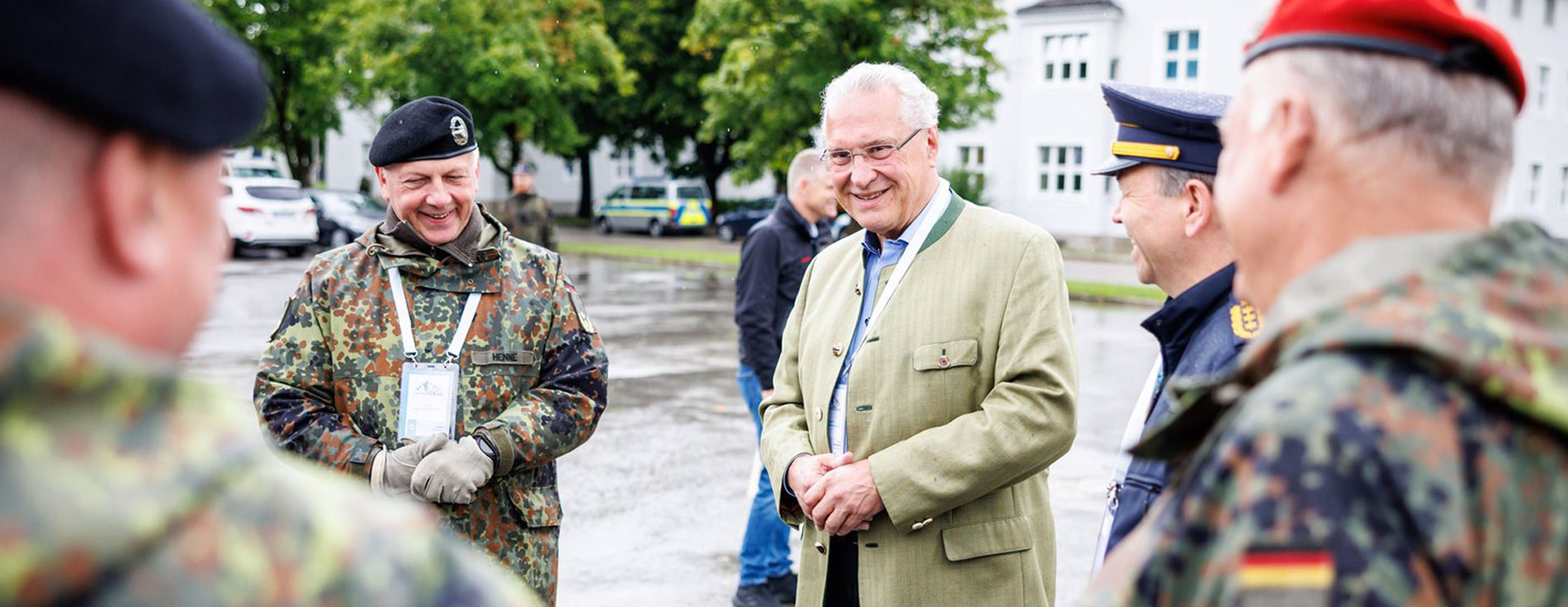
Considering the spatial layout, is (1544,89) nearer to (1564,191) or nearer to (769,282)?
(1564,191)

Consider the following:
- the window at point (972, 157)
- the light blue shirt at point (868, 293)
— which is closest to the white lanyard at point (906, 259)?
the light blue shirt at point (868, 293)

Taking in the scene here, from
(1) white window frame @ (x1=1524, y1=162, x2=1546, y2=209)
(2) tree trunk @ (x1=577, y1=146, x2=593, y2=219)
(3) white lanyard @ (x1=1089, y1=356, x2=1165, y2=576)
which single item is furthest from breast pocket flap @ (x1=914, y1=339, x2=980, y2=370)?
(1) white window frame @ (x1=1524, y1=162, x2=1546, y2=209)

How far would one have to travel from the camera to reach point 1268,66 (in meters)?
1.47

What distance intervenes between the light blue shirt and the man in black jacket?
8.68 ft

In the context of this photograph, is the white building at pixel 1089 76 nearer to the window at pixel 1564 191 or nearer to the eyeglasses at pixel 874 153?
the window at pixel 1564 191

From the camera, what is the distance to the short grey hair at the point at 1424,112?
1.35 m

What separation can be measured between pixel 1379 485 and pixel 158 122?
1116mm

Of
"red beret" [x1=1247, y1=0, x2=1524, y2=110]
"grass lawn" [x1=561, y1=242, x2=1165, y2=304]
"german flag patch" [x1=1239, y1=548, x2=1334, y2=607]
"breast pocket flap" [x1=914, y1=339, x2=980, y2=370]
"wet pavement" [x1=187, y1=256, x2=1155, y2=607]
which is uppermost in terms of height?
"red beret" [x1=1247, y1=0, x2=1524, y2=110]

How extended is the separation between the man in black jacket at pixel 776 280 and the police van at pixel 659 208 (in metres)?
30.7

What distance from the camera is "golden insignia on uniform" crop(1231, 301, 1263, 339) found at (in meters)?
2.58

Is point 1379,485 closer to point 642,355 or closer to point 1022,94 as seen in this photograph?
point 642,355

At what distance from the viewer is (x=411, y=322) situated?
353 cm

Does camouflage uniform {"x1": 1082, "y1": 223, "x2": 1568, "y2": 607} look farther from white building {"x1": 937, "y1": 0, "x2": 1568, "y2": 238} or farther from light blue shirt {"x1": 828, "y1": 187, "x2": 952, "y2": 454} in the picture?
white building {"x1": 937, "y1": 0, "x2": 1568, "y2": 238}

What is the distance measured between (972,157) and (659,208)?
31.9 ft
